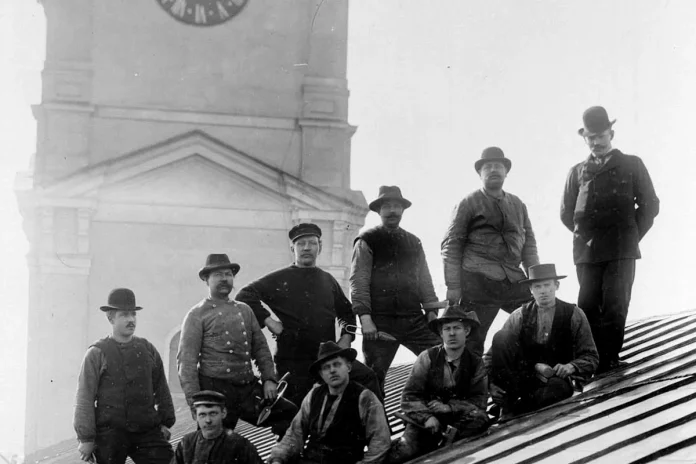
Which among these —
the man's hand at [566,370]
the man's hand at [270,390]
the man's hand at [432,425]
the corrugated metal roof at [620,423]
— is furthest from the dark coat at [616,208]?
the man's hand at [270,390]

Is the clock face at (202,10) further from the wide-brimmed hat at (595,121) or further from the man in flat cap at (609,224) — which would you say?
the wide-brimmed hat at (595,121)

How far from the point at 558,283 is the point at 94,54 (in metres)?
18.8

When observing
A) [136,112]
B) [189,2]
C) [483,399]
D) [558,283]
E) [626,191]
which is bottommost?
[483,399]

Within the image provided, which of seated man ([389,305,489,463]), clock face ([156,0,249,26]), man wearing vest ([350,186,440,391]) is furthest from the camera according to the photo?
clock face ([156,0,249,26])

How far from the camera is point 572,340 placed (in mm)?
9484

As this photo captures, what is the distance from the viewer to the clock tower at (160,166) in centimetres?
2711

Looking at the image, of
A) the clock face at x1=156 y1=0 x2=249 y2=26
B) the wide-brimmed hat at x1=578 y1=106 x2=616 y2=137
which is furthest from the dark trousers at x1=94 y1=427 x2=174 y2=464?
the clock face at x1=156 y1=0 x2=249 y2=26

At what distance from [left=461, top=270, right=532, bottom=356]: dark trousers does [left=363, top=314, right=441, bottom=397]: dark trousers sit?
457 mm

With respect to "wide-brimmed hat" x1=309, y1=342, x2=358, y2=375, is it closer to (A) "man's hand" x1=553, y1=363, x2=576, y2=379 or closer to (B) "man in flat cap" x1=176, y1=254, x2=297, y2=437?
(B) "man in flat cap" x1=176, y1=254, x2=297, y2=437

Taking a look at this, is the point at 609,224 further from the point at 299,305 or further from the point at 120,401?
the point at 120,401

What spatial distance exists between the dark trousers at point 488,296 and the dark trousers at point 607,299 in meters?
0.50

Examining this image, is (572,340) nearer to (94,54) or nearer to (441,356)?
(441,356)

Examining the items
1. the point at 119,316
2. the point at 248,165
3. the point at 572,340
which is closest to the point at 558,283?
the point at 572,340

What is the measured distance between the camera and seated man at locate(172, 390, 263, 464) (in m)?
9.15
